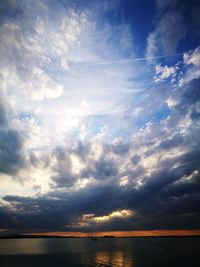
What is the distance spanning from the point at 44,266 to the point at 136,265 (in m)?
38.0

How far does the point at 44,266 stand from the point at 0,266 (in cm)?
1815

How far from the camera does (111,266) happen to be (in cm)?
9944

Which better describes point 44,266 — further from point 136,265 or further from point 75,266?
point 136,265

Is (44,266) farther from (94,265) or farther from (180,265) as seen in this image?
(180,265)

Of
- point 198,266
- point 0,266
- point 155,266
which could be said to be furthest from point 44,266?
point 198,266

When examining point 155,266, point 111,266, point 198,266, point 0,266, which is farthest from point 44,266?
point 198,266

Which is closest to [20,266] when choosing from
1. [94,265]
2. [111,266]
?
[94,265]

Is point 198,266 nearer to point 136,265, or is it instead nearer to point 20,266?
point 136,265

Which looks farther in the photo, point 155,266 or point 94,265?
point 94,265

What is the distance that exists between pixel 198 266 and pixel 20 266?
72654 mm

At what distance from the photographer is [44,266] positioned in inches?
3789

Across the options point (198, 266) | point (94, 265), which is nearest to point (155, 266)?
point (198, 266)

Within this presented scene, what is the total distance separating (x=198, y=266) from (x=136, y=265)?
24.9m

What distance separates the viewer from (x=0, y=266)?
9681cm
